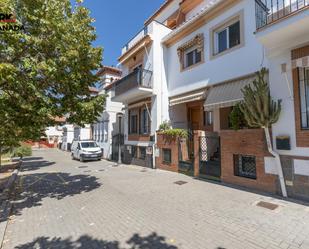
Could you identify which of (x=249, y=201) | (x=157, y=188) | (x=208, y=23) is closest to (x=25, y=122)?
(x=157, y=188)

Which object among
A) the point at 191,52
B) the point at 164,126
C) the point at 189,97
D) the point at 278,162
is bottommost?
the point at 278,162

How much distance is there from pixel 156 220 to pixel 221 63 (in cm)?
868

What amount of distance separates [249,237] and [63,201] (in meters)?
6.68

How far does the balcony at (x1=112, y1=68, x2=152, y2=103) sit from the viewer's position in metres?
14.5

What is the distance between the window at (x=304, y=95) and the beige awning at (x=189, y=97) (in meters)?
5.12

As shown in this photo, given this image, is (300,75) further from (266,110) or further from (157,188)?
(157,188)

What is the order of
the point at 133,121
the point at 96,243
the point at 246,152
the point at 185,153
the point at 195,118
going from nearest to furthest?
the point at 96,243
the point at 246,152
the point at 185,153
the point at 195,118
the point at 133,121

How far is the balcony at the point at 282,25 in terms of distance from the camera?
621cm

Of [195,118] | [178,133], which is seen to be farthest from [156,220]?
[195,118]

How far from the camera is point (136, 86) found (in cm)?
1460

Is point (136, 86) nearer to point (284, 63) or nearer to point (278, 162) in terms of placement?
point (284, 63)

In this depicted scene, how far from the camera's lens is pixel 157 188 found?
30.7 feet

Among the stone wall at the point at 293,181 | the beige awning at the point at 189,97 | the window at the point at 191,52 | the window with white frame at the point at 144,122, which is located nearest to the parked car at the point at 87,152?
the window with white frame at the point at 144,122

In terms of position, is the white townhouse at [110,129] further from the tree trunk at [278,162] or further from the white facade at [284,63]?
the white facade at [284,63]
